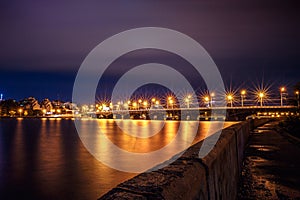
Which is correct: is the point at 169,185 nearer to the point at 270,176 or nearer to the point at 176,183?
the point at 176,183

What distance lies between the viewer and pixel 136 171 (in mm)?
20984

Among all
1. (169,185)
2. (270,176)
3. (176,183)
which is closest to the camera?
(169,185)

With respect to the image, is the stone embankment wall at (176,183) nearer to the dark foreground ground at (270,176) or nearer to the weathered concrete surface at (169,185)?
the weathered concrete surface at (169,185)

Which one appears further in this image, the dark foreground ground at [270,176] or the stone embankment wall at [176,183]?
the dark foreground ground at [270,176]

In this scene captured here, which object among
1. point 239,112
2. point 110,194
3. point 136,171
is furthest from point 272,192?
point 239,112

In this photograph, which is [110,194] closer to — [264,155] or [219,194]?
[219,194]

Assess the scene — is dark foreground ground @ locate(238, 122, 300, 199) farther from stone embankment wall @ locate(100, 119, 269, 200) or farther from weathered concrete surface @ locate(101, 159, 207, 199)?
weathered concrete surface @ locate(101, 159, 207, 199)

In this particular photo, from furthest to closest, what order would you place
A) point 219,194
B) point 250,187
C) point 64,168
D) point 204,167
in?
point 64,168 → point 250,187 → point 219,194 → point 204,167

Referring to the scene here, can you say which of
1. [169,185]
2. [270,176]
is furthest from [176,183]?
[270,176]

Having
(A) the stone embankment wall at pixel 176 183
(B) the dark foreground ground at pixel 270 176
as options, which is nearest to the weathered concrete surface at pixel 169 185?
(A) the stone embankment wall at pixel 176 183

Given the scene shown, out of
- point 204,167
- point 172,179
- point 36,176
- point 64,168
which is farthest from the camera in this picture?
point 64,168

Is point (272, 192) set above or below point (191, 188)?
below

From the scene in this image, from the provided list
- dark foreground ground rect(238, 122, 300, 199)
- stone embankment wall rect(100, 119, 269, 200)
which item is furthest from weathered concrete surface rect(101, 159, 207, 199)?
dark foreground ground rect(238, 122, 300, 199)

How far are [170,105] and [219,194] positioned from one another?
462 feet
